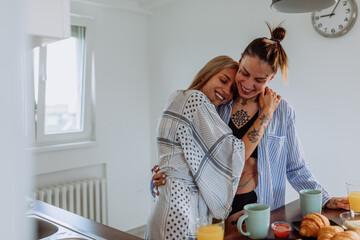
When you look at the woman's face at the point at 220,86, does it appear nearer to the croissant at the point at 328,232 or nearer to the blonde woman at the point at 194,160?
the blonde woman at the point at 194,160

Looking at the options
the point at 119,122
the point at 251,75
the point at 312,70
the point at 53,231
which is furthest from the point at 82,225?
the point at 119,122

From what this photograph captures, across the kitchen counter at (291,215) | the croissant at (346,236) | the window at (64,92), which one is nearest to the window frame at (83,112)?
the window at (64,92)

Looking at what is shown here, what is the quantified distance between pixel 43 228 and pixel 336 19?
2.25 m

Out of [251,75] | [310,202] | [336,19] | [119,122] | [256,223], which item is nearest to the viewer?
[256,223]

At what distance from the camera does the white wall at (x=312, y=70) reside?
2.46m

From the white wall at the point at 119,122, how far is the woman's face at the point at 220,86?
220cm

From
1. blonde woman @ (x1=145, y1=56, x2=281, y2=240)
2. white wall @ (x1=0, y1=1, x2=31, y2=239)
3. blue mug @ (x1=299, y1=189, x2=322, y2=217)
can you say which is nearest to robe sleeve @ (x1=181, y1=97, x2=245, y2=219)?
blonde woman @ (x1=145, y1=56, x2=281, y2=240)

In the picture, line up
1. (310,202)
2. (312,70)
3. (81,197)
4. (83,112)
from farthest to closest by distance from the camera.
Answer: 1. (83,112)
2. (81,197)
3. (312,70)
4. (310,202)

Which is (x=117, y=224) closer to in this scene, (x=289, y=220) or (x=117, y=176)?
(x=117, y=176)

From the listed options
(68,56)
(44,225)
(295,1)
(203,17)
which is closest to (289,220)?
(295,1)

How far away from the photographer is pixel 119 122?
376 cm

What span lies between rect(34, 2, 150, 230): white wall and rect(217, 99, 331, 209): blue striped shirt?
2297 millimetres

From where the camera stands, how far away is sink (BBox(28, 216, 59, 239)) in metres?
1.41

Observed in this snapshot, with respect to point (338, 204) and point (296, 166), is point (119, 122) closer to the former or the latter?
point (296, 166)
